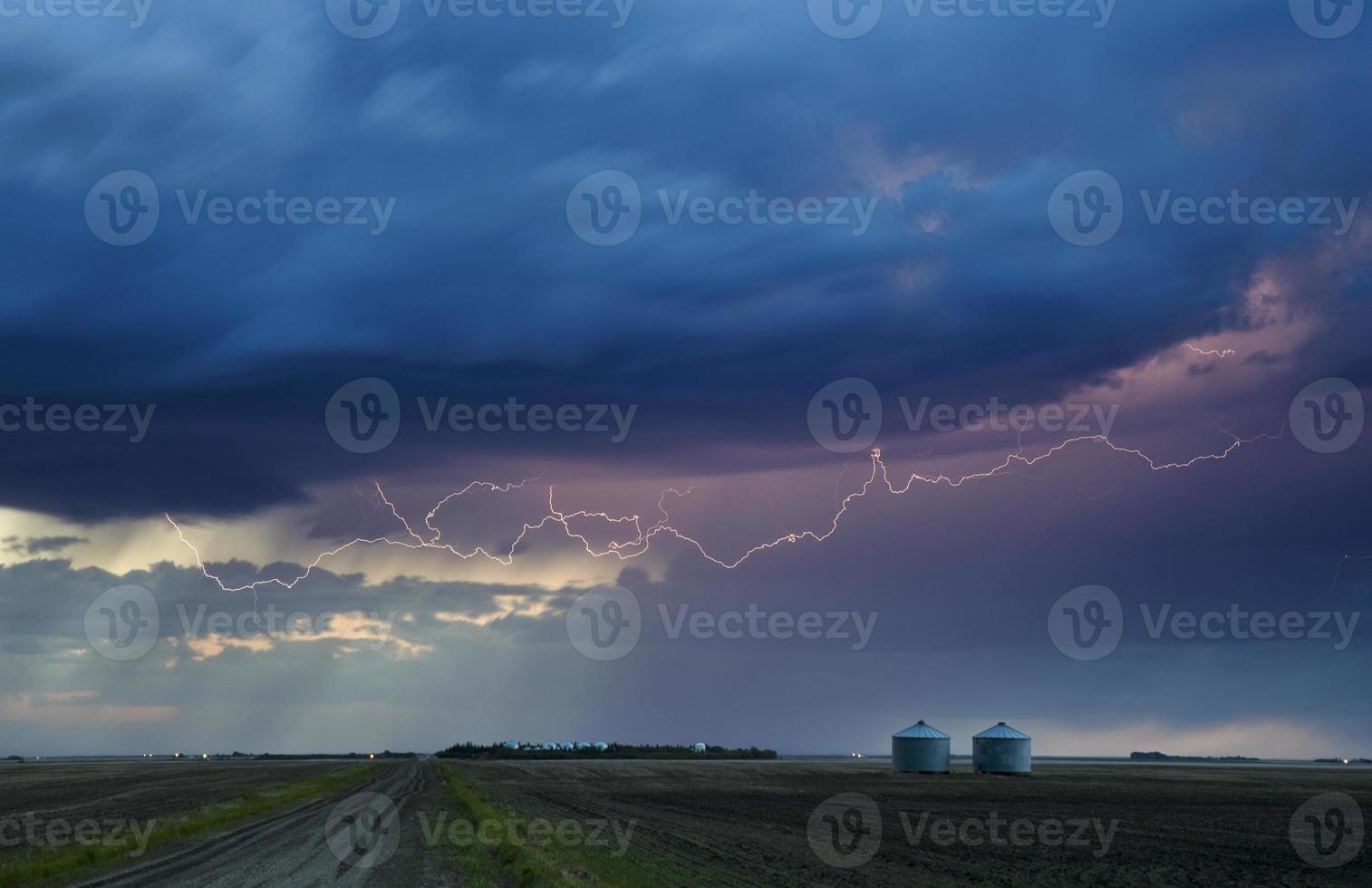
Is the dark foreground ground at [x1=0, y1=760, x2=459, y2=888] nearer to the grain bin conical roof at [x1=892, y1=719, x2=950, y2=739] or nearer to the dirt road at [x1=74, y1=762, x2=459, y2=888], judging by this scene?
the dirt road at [x1=74, y1=762, x2=459, y2=888]

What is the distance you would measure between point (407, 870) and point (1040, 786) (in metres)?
73.4

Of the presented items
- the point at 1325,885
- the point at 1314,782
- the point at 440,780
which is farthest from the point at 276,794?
the point at 1314,782

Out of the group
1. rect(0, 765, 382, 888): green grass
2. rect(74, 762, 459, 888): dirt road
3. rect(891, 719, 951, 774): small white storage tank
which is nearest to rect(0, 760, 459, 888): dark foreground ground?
rect(74, 762, 459, 888): dirt road

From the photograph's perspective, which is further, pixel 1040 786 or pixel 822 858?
pixel 1040 786

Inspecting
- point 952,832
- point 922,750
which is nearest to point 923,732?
point 922,750

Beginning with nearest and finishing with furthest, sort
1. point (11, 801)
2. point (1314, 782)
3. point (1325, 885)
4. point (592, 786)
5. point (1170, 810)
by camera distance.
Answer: point (1325, 885) < point (1170, 810) < point (11, 801) < point (592, 786) < point (1314, 782)

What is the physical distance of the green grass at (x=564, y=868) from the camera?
95.7 ft

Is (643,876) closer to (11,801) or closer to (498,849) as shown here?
(498,849)

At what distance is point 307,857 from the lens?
3578cm

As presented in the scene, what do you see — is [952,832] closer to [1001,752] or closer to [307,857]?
[307,857]

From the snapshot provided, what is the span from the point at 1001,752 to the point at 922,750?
804 centimetres

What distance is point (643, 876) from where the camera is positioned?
3228 cm

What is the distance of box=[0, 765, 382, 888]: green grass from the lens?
31167 millimetres

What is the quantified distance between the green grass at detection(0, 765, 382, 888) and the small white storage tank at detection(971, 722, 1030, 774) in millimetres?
66827
